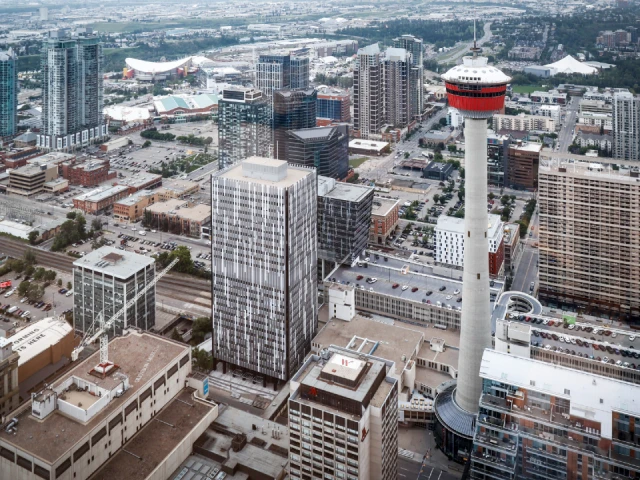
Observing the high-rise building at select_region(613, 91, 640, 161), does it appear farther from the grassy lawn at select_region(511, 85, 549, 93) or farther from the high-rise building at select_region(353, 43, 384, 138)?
the grassy lawn at select_region(511, 85, 549, 93)

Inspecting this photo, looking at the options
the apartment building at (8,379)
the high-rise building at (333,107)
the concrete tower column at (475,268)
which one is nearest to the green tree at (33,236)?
the apartment building at (8,379)

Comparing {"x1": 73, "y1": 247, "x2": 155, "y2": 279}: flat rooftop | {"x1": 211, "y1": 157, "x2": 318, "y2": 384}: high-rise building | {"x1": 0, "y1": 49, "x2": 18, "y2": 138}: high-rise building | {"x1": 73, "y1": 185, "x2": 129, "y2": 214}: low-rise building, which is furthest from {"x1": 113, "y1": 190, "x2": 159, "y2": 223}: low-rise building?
{"x1": 0, "y1": 49, "x2": 18, "y2": 138}: high-rise building

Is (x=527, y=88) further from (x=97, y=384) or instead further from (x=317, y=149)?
(x=97, y=384)

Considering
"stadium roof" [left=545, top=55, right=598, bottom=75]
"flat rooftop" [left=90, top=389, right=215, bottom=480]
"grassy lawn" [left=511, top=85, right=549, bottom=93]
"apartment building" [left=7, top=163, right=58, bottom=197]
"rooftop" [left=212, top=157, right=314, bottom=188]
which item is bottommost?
"flat rooftop" [left=90, top=389, right=215, bottom=480]

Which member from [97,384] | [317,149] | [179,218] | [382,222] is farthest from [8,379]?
[317,149]

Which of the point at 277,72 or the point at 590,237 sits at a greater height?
the point at 277,72

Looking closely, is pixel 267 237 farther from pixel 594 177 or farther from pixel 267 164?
pixel 594 177
